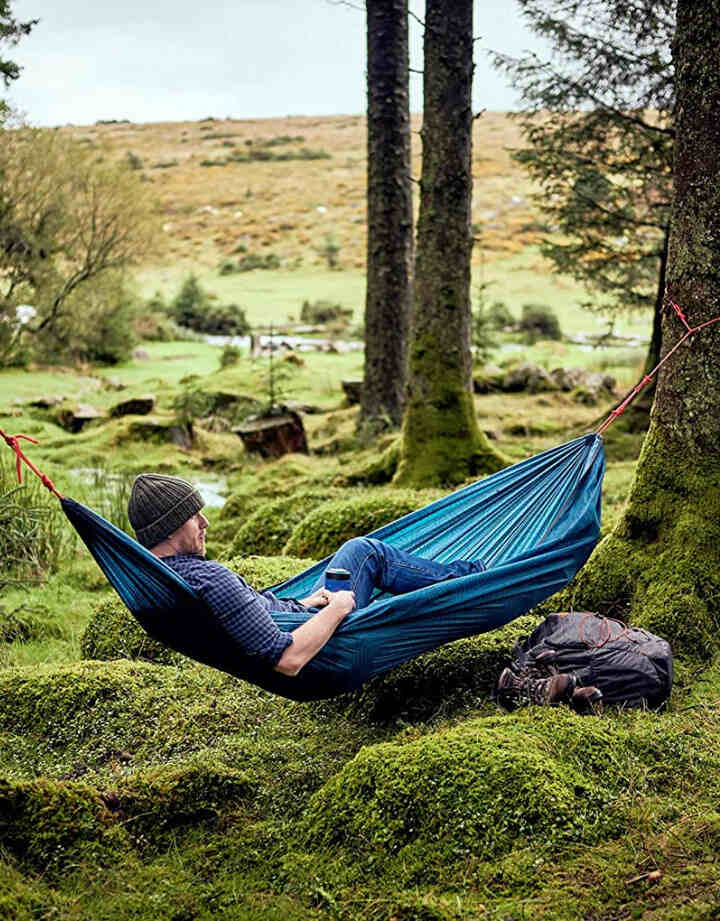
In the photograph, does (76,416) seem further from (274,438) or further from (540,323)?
(540,323)

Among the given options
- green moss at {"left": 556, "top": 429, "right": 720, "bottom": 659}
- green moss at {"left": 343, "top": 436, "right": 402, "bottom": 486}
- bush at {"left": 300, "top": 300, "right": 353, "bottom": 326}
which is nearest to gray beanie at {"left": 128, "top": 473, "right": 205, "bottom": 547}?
green moss at {"left": 556, "top": 429, "right": 720, "bottom": 659}

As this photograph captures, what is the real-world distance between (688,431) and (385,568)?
137cm

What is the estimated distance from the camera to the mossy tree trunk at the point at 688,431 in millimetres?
3824

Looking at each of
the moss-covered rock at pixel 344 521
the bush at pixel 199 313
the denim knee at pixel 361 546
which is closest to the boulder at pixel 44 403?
the moss-covered rock at pixel 344 521

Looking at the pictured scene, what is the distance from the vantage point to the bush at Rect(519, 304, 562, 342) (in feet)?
66.6

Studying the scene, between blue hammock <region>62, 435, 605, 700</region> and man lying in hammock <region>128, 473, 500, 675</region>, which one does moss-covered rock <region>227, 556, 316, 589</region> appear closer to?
blue hammock <region>62, 435, 605, 700</region>

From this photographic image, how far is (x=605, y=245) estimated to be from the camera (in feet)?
32.7

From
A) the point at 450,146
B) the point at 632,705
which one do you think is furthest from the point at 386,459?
the point at 632,705

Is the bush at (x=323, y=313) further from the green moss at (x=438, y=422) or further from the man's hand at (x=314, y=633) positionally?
the man's hand at (x=314, y=633)

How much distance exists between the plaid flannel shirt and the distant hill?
92.0 feet

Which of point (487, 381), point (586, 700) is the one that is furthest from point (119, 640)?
point (487, 381)

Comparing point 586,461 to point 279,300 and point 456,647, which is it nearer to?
point 456,647

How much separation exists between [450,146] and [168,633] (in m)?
4.71

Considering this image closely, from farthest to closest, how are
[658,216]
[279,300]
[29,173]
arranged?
1. [279,300]
2. [29,173]
3. [658,216]
